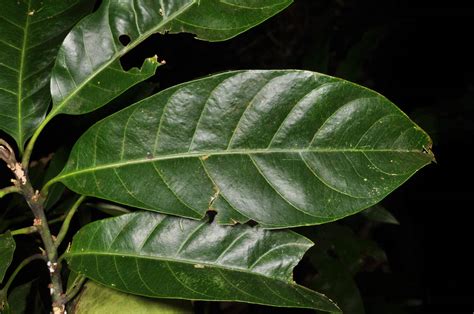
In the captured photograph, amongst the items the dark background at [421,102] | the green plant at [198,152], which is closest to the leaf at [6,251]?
the green plant at [198,152]

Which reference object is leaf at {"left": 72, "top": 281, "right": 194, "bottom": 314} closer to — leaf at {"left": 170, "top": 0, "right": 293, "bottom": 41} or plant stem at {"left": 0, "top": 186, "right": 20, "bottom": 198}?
plant stem at {"left": 0, "top": 186, "right": 20, "bottom": 198}

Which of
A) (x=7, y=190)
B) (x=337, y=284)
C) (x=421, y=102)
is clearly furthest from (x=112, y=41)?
(x=421, y=102)

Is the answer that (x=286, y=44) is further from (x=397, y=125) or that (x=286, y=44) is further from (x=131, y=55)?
(x=397, y=125)

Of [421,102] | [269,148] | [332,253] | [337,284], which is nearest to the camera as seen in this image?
[269,148]

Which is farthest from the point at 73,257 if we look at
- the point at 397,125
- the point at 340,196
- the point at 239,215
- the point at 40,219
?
the point at 397,125

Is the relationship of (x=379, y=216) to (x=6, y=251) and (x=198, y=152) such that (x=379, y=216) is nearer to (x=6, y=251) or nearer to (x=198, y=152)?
(x=198, y=152)

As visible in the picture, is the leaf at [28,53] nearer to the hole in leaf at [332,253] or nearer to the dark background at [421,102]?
the dark background at [421,102]
